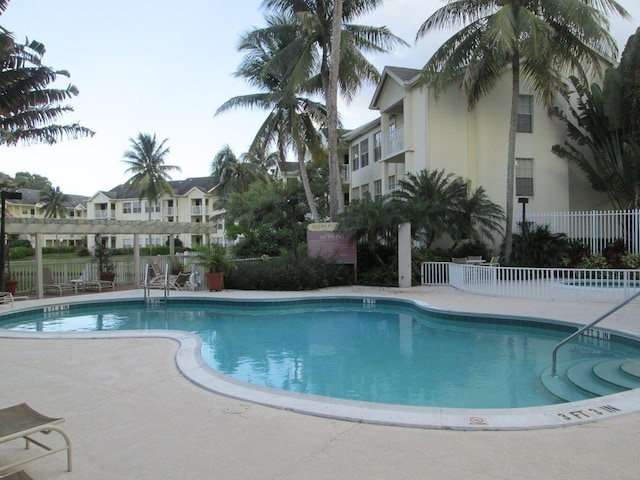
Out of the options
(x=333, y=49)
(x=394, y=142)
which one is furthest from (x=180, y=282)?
(x=394, y=142)

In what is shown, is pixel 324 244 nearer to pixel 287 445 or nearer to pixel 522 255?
pixel 522 255

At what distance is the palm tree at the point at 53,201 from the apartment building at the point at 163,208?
4.61 meters

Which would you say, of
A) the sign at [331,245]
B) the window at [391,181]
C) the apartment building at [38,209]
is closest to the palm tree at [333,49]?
the sign at [331,245]

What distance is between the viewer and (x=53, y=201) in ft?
202

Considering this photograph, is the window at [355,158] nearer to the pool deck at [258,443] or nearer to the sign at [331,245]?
the sign at [331,245]

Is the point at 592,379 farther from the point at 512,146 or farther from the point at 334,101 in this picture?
the point at 334,101

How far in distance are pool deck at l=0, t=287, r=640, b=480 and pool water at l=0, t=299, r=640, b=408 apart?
6.31 feet

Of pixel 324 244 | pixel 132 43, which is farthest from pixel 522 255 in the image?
pixel 132 43

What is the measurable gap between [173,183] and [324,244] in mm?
47968

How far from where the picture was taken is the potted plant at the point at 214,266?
16.7 metres

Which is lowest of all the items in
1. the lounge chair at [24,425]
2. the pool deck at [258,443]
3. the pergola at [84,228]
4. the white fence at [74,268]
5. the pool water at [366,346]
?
the pool water at [366,346]

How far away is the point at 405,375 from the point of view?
7527 mm

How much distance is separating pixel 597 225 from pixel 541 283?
7.95 meters

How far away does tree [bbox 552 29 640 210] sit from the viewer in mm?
18734
